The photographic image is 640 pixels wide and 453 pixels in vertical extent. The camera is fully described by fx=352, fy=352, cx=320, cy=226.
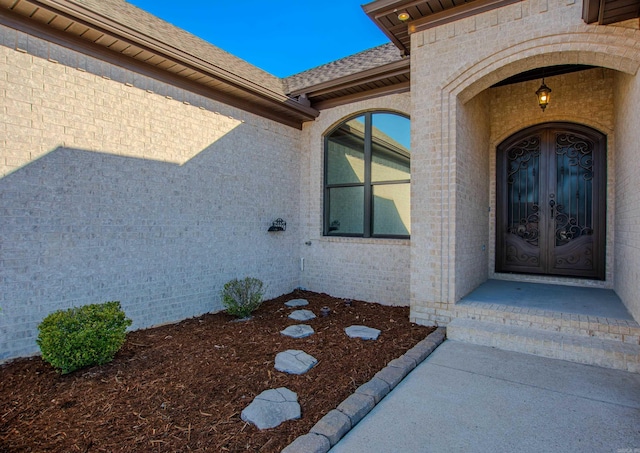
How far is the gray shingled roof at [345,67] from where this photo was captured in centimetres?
610

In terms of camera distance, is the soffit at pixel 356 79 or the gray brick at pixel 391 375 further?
the soffit at pixel 356 79

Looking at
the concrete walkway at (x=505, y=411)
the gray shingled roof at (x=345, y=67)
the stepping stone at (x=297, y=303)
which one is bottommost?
the concrete walkway at (x=505, y=411)

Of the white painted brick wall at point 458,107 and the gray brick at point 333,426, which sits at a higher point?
the white painted brick wall at point 458,107

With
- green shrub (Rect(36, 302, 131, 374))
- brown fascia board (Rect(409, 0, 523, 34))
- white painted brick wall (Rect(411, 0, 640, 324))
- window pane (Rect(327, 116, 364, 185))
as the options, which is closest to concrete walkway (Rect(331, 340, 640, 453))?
white painted brick wall (Rect(411, 0, 640, 324))

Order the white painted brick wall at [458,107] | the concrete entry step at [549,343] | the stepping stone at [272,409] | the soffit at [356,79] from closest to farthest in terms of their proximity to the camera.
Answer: the stepping stone at [272,409]
the concrete entry step at [549,343]
the white painted brick wall at [458,107]
the soffit at [356,79]

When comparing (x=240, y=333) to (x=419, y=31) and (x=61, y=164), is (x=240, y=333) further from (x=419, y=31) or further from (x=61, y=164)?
(x=419, y=31)

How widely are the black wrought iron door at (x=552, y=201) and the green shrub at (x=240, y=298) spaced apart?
173 inches

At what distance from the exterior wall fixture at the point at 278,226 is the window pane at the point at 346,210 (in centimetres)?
89

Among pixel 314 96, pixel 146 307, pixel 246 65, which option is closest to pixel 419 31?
pixel 314 96

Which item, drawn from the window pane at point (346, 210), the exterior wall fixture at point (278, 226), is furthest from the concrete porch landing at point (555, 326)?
the exterior wall fixture at point (278, 226)

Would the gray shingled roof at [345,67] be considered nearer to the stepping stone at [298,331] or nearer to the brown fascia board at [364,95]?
the brown fascia board at [364,95]

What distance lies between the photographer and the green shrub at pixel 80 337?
126 inches

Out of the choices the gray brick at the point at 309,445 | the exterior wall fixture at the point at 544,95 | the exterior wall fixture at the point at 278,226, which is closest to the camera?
the gray brick at the point at 309,445

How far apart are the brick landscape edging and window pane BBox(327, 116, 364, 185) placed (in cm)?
375
